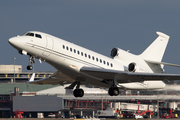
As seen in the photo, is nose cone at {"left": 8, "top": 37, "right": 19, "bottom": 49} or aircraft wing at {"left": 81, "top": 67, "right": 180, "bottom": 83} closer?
nose cone at {"left": 8, "top": 37, "right": 19, "bottom": 49}

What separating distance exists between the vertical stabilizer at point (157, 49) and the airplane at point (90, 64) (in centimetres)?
57

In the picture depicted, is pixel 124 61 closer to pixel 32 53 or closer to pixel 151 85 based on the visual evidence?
pixel 151 85

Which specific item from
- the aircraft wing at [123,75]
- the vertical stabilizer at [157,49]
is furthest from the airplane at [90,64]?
the vertical stabilizer at [157,49]

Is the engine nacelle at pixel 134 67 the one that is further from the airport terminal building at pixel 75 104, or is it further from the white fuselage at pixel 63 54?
the airport terminal building at pixel 75 104

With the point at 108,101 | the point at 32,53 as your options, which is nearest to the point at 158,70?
the point at 32,53

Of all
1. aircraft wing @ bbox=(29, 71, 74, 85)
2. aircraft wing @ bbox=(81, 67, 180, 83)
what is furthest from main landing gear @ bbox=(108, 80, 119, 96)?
aircraft wing @ bbox=(29, 71, 74, 85)

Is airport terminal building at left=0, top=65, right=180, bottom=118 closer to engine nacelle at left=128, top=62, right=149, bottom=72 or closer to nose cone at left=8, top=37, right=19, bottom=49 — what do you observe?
engine nacelle at left=128, top=62, right=149, bottom=72

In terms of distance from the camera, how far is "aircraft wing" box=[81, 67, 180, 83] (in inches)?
1163

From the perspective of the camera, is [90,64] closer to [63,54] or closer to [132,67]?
[63,54]

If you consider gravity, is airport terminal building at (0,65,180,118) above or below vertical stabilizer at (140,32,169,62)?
below

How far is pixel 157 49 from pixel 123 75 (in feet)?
31.1

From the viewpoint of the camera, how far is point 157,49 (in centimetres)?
3881

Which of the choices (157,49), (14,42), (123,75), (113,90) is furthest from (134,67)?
(14,42)

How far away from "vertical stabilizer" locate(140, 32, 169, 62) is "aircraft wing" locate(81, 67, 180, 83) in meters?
5.79
